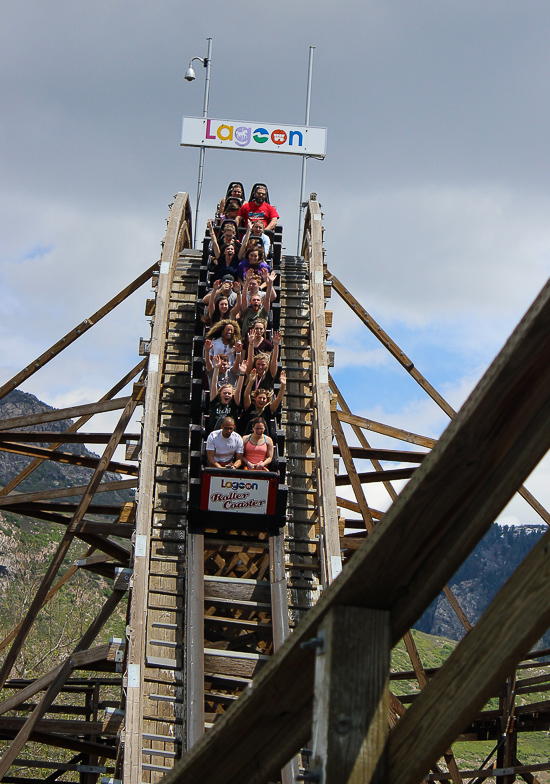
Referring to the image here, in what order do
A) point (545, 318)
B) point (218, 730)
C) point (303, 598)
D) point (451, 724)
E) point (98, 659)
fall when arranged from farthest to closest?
1. point (98, 659)
2. point (303, 598)
3. point (218, 730)
4. point (451, 724)
5. point (545, 318)

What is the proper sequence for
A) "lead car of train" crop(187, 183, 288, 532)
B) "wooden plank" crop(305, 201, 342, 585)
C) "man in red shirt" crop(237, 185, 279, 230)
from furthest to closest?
"man in red shirt" crop(237, 185, 279, 230) < "lead car of train" crop(187, 183, 288, 532) < "wooden plank" crop(305, 201, 342, 585)

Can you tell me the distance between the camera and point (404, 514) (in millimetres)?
1243

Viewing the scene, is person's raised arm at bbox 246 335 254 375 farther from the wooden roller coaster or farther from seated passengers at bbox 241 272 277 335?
the wooden roller coaster

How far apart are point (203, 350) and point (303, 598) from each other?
2.90 metres

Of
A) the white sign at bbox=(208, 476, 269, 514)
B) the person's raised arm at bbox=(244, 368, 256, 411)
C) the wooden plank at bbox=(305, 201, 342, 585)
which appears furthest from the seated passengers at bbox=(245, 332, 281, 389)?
the white sign at bbox=(208, 476, 269, 514)

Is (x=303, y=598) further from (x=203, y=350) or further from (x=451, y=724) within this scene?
(x=451, y=724)

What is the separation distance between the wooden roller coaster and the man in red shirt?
20.9 inches

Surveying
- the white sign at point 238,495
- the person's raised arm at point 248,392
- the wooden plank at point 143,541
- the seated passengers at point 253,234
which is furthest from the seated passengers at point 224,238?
the white sign at point 238,495

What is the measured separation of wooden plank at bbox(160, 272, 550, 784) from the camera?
1.19 metres

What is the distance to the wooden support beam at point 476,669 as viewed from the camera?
121 cm

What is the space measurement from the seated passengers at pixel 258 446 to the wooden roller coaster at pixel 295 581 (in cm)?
14

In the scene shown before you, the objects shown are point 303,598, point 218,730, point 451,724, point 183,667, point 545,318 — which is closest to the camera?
point 545,318

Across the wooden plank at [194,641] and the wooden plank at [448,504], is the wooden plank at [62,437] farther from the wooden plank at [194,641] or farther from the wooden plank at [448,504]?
the wooden plank at [448,504]

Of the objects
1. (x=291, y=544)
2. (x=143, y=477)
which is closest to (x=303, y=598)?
(x=291, y=544)
